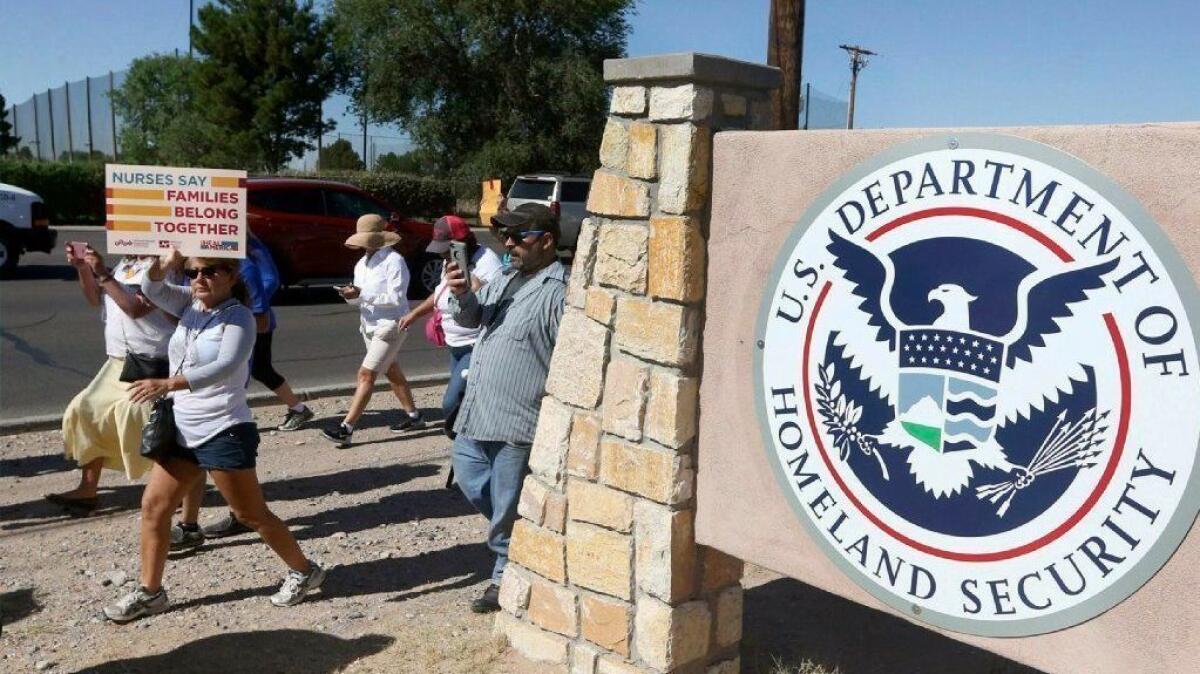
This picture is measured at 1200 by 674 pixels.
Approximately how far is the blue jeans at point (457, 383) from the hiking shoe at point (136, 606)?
164 cm

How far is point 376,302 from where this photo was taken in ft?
24.1

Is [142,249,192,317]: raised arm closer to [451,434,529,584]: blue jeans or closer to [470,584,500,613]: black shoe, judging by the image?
[451,434,529,584]: blue jeans

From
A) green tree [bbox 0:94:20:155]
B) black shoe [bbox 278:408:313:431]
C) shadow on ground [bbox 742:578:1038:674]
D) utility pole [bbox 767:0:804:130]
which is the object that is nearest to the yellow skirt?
black shoe [bbox 278:408:313:431]

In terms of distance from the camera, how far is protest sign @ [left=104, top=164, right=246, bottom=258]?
4645mm

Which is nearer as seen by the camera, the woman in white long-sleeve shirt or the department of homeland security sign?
the department of homeland security sign

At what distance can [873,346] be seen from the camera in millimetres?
2932

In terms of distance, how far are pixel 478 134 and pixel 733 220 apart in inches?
1417

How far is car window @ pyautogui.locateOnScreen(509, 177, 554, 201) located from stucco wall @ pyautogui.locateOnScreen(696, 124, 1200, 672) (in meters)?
21.0

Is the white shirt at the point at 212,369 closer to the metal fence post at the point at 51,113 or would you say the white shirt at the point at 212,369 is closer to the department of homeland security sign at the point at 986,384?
the department of homeland security sign at the point at 986,384

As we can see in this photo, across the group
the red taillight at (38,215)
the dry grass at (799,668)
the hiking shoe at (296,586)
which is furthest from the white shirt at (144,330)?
the red taillight at (38,215)

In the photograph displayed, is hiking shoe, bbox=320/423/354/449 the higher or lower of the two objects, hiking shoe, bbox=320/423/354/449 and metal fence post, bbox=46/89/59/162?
the lower

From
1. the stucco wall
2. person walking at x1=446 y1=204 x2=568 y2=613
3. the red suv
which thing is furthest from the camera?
the red suv

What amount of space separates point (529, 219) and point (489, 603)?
167 cm

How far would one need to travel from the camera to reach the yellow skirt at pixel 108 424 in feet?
17.7
